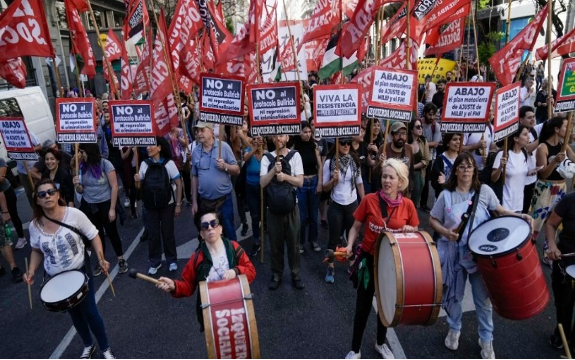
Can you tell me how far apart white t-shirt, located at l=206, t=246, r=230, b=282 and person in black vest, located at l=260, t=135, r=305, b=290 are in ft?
5.61

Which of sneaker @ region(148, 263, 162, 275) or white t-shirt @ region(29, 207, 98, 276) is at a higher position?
white t-shirt @ region(29, 207, 98, 276)

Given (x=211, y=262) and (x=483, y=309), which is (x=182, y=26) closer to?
(x=211, y=262)

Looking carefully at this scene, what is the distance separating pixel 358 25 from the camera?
20.2 feet

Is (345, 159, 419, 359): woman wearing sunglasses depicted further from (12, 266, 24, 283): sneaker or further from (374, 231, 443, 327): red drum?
(12, 266, 24, 283): sneaker

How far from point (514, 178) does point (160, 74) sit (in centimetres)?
525

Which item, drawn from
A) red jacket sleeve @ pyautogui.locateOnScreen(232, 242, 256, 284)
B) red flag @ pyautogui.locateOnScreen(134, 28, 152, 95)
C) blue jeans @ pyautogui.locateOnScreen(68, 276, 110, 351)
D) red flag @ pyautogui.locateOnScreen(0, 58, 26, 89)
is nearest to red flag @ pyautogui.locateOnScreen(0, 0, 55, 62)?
red flag @ pyautogui.locateOnScreen(0, 58, 26, 89)

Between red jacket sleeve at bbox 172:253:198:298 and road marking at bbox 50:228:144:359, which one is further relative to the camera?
road marking at bbox 50:228:144:359

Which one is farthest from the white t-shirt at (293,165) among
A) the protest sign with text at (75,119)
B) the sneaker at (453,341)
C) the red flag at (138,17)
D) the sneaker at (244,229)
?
the red flag at (138,17)

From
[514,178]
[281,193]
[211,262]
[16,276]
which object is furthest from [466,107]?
[16,276]

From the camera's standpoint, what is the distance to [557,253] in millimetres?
3598

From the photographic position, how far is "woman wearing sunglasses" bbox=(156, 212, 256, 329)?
10.4 ft

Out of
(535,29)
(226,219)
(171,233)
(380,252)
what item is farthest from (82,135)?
(535,29)

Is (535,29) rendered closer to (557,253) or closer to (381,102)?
(381,102)

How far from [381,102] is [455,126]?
3.29 feet
